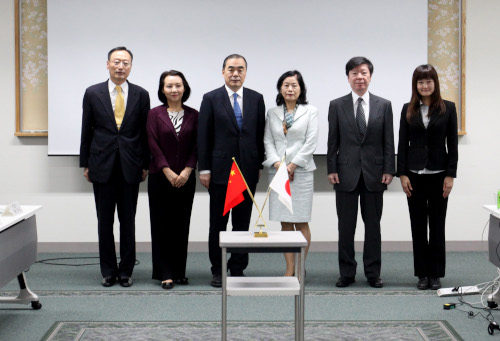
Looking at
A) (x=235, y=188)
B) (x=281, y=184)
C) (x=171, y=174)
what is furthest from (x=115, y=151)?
(x=281, y=184)

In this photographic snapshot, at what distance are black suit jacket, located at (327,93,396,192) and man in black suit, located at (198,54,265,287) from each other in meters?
0.59

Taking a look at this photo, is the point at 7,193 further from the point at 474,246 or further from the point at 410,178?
the point at 474,246

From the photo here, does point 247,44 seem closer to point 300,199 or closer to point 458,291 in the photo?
point 300,199

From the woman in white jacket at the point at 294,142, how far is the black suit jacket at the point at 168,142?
542 millimetres

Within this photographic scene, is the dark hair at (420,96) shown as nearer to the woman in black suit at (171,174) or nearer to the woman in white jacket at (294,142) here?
the woman in white jacket at (294,142)

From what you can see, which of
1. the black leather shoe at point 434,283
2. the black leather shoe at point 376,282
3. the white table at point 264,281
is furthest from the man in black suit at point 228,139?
the white table at point 264,281

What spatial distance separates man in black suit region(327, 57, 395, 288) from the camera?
177 inches

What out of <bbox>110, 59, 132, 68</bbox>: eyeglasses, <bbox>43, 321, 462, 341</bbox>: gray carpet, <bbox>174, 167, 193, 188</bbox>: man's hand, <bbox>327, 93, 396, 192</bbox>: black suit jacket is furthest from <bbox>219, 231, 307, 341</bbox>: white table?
<bbox>110, 59, 132, 68</bbox>: eyeglasses

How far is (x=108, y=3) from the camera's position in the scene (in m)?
5.63

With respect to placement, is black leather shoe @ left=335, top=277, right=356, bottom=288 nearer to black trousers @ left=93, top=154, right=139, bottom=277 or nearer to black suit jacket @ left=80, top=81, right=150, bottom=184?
black trousers @ left=93, top=154, right=139, bottom=277

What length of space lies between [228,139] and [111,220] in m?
1.03

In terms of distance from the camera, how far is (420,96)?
14.6ft

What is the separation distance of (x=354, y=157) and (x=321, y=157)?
4.23 feet

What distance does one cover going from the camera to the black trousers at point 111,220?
458cm
